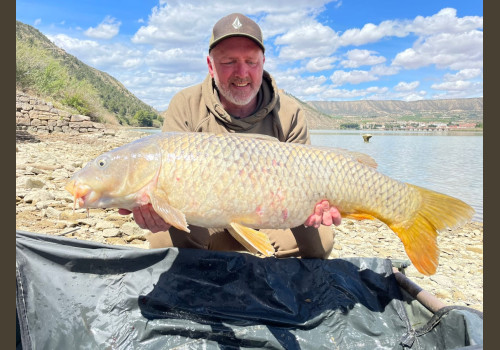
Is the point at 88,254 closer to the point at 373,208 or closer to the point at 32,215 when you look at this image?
the point at 373,208

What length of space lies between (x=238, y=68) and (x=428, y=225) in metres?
1.24

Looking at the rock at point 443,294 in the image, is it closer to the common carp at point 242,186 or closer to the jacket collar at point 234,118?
the common carp at point 242,186

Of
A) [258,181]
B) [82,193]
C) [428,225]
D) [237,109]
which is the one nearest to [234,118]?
[237,109]

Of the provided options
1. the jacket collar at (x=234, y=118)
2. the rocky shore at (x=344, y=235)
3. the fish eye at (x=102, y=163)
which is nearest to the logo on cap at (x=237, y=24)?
the jacket collar at (x=234, y=118)

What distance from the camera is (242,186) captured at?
153 cm

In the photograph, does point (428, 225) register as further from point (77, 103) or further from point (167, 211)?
point (77, 103)

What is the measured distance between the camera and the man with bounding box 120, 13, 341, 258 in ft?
6.89

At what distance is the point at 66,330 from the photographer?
1.76 m

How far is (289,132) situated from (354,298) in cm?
100

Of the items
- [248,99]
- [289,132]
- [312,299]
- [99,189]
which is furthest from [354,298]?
[99,189]

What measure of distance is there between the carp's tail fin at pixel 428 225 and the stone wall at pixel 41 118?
12.1 metres

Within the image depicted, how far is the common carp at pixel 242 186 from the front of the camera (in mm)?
1508

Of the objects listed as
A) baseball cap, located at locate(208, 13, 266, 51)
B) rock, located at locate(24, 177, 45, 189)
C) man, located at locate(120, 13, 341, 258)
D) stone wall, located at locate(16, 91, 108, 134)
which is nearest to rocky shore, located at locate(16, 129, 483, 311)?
rock, located at locate(24, 177, 45, 189)

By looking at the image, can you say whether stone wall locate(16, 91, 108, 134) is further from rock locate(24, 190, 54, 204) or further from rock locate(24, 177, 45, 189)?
rock locate(24, 190, 54, 204)
